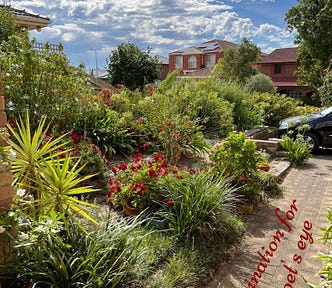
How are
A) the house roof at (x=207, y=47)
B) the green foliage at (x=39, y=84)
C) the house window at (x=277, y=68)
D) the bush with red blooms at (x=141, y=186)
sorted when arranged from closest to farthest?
the bush with red blooms at (x=141, y=186) < the green foliage at (x=39, y=84) < the house window at (x=277, y=68) < the house roof at (x=207, y=47)

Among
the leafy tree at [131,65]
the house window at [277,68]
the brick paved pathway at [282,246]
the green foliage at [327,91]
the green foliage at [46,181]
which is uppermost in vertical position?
the house window at [277,68]

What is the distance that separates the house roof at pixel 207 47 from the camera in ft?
135

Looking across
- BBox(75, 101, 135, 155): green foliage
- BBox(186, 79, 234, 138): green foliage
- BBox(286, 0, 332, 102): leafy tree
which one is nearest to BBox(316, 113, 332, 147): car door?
BBox(186, 79, 234, 138): green foliage

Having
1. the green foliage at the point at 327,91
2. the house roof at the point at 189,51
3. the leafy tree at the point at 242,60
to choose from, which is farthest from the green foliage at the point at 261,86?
the house roof at the point at 189,51

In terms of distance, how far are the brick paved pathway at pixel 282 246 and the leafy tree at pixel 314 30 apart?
47.3ft

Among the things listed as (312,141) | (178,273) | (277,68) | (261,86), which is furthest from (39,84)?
(277,68)

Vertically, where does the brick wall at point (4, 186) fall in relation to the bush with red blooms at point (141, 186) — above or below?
above

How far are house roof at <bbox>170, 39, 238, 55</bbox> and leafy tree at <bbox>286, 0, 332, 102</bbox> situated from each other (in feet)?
68.6

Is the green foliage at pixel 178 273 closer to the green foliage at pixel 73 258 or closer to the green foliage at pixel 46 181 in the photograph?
the green foliage at pixel 73 258

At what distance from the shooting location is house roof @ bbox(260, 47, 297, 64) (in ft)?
110

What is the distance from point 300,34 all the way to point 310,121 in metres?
13.1

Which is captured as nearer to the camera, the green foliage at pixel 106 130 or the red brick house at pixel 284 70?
the green foliage at pixel 106 130

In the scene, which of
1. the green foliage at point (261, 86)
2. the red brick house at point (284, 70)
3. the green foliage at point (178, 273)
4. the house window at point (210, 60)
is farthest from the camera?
the house window at point (210, 60)

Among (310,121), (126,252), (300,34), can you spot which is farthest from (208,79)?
(300,34)
